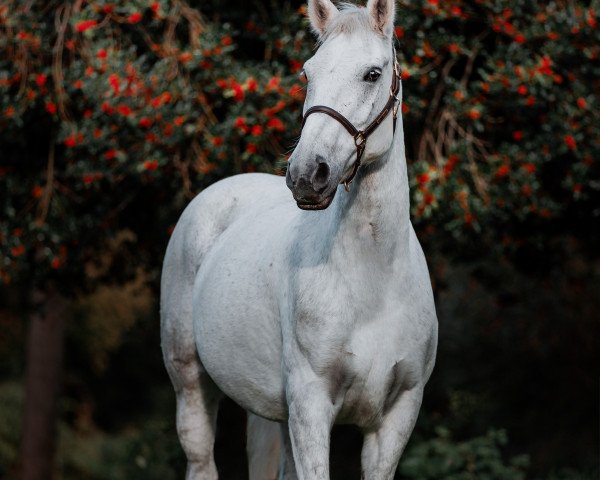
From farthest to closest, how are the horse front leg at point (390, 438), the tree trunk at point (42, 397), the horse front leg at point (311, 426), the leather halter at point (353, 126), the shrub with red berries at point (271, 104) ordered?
the tree trunk at point (42, 397) → the shrub with red berries at point (271, 104) → the horse front leg at point (390, 438) → the horse front leg at point (311, 426) → the leather halter at point (353, 126)

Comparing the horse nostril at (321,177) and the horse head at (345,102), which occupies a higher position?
the horse head at (345,102)

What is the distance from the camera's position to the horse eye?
3.52m

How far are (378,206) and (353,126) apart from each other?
375mm

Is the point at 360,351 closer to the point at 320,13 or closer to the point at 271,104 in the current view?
the point at 320,13

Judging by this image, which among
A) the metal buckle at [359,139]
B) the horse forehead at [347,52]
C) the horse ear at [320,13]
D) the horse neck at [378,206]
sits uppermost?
the horse ear at [320,13]

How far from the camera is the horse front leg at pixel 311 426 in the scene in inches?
145

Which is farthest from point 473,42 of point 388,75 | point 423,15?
point 388,75

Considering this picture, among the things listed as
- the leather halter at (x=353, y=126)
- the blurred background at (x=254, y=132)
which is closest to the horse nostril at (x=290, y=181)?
the leather halter at (x=353, y=126)

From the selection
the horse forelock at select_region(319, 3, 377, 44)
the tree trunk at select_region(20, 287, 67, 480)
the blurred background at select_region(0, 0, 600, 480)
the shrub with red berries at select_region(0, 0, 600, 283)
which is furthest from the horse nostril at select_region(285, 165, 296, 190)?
the tree trunk at select_region(20, 287, 67, 480)

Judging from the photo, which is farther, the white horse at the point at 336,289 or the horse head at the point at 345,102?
the white horse at the point at 336,289

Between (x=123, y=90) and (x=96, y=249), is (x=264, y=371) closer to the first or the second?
(x=123, y=90)

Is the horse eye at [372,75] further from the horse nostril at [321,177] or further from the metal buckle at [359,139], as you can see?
the horse nostril at [321,177]

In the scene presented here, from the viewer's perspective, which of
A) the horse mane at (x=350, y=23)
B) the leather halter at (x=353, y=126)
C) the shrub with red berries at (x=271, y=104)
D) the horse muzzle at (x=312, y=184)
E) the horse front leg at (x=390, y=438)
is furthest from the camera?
the shrub with red berries at (x=271, y=104)

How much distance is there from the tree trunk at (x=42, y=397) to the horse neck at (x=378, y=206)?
296 inches
